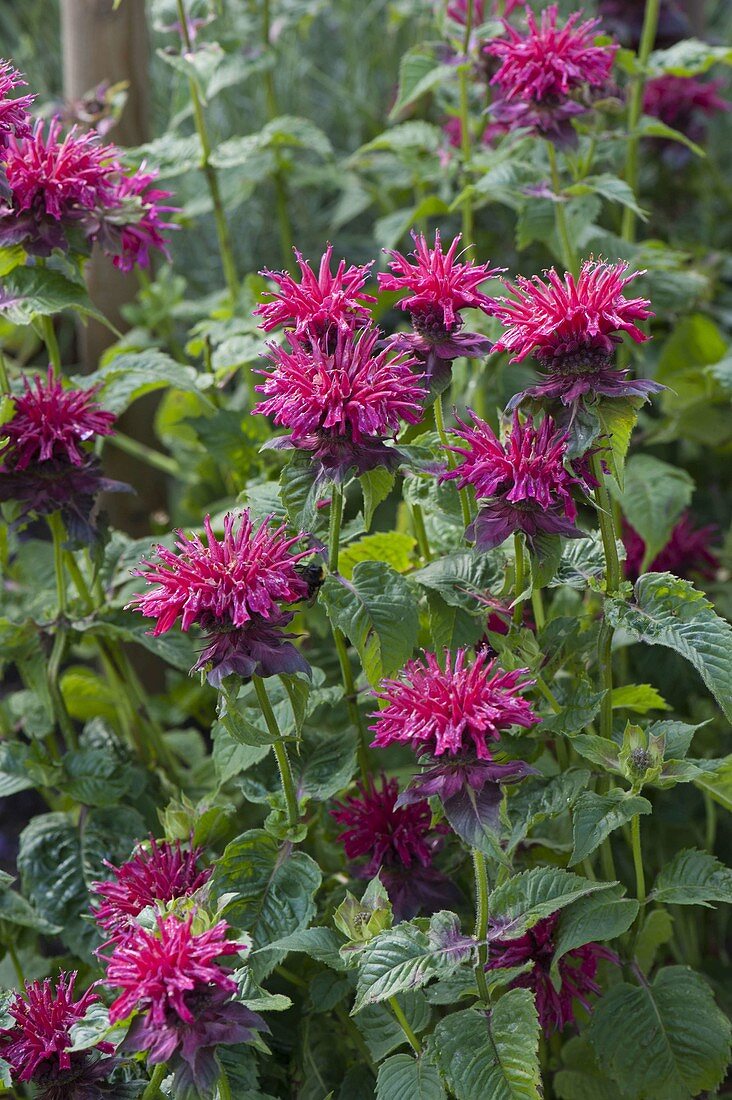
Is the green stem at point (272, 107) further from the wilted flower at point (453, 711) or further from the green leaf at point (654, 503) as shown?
the wilted flower at point (453, 711)

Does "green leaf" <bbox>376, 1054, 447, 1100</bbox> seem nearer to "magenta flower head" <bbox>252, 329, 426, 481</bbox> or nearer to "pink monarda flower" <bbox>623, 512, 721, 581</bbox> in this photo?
"magenta flower head" <bbox>252, 329, 426, 481</bbox>

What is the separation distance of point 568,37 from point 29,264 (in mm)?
566

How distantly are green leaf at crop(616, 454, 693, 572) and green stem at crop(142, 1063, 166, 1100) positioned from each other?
0.76 m

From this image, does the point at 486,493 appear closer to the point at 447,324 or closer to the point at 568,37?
the point at 447,324

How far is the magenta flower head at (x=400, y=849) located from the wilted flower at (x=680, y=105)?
142 cm

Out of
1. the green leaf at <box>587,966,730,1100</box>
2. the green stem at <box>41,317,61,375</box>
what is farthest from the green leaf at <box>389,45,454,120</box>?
the green leaf at <box>587,966,730,1100</box>

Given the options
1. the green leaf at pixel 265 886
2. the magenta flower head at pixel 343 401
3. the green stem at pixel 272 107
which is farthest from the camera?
the green stem at pixel 272 107

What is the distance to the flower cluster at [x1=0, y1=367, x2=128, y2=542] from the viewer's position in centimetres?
104

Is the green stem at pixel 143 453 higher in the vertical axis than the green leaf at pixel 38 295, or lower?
lower

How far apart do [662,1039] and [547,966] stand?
0.37ft

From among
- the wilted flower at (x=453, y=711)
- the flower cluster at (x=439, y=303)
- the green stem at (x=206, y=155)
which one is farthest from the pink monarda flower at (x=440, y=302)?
the green stem at (x=206, y=155)

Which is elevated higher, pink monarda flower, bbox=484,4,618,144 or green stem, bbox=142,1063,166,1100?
pink monarda flower, bbox=484,4,618,144

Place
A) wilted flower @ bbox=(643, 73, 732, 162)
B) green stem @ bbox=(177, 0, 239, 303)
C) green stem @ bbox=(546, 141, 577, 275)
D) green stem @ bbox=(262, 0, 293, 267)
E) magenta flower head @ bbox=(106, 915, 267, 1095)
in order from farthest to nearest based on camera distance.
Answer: wilted flower @ bbox=(643, 73, 732, 162)
green stem @ bbox=(262, 0, 293, 267)
green stem @ bbox=(177, 0, 239, 303)
green stem @ bbox=(546, 141, 577, 275)
magenta flower head @ bbox=(106, 915, 267, 1095)

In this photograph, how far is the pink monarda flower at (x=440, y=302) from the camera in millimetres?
869
